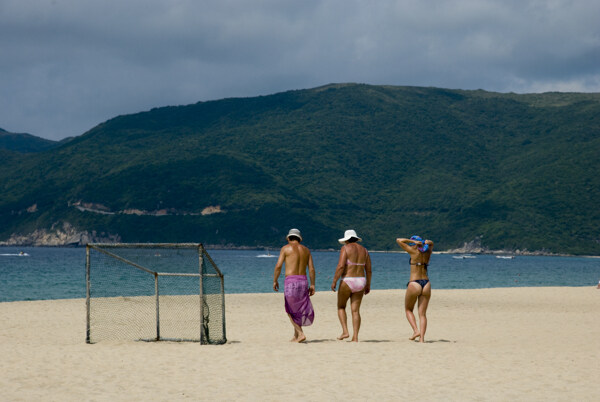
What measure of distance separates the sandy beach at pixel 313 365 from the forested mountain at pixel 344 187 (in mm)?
137949

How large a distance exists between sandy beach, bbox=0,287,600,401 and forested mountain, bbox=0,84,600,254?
453 ft

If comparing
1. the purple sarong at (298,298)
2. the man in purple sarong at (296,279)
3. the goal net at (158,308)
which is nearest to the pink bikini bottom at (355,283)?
the man in purple sarong at (296,279)

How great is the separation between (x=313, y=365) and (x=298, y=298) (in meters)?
2.06

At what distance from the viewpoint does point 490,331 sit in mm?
15852

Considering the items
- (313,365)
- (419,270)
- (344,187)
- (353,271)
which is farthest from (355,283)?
(344,187)

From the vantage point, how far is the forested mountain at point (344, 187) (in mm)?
150625

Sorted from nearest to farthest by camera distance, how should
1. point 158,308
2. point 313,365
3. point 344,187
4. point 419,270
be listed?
point 313,365
point 419,270
point 158,308
point 344,187

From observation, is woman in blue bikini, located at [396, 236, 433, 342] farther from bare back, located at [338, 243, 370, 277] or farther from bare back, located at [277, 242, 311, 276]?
bare back, located at [277, 242, 311, 276]

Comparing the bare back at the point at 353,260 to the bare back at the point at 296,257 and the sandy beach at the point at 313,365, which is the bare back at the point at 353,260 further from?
Answer: the sandy beach at the point at 313,365

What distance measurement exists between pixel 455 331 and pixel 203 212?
15622 centimetres

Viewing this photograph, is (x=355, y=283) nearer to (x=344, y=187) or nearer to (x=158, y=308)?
(x=158, y=308)

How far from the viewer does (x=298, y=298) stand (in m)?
12.0

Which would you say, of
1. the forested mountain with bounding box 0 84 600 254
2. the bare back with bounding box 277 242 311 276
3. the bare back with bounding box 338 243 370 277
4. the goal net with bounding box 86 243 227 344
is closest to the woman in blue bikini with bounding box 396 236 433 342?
the bare back with bounding box 338 243 370 277

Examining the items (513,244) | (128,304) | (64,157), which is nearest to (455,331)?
(128,304)
